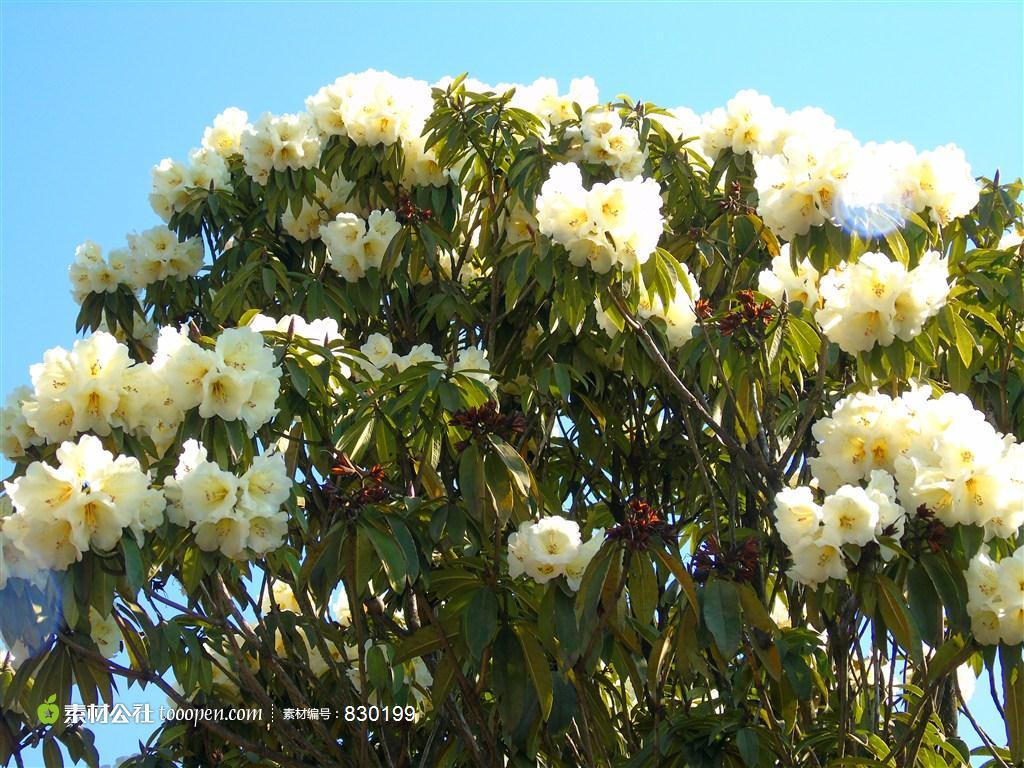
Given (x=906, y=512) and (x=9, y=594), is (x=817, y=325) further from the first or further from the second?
(x=9, y=594)

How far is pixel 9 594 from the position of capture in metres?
2.54

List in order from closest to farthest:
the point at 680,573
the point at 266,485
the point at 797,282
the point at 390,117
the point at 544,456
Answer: the point at 680,573, the point at 266,485, the point at 797,282, the point at 544,456, the point at 390,117

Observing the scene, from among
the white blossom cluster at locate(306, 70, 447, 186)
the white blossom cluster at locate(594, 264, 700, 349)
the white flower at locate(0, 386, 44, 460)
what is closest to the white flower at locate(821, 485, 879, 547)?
the white blossom cluster at locate(594, 264, 700, 349)

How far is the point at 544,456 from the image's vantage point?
392 cm

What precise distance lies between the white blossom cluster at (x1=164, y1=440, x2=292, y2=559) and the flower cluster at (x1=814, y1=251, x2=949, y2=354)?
1.25 m

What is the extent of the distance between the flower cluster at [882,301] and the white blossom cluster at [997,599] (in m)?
0.58

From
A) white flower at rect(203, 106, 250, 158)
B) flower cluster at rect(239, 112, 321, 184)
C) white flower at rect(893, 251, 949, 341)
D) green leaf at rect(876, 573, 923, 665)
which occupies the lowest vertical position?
green leaf at rect(876, 573, 923, 665)

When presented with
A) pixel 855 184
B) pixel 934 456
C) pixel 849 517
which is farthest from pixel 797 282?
pixel 849 517

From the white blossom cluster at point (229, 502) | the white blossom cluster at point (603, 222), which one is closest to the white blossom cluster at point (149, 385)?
the white blossom cluster at point (229, 502)

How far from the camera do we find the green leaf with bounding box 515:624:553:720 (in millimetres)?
2707

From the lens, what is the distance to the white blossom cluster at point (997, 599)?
2.46m

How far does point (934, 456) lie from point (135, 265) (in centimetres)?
271

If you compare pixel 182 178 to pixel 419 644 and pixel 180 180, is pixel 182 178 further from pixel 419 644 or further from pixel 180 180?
pixel 419 644

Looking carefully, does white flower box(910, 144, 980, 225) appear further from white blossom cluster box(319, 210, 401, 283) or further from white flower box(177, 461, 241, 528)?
white flower box(177, 461, 241, 528)
